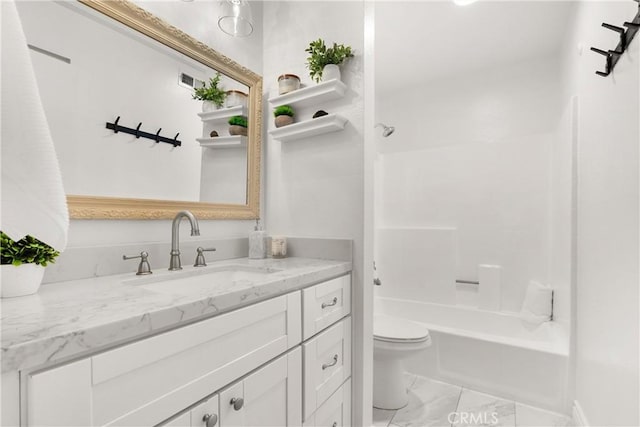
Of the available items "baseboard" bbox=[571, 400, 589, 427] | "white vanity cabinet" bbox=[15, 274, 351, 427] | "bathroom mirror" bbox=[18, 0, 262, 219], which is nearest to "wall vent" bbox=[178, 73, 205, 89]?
"bathroom mirror" bbox=[18, 0, 262, 219]

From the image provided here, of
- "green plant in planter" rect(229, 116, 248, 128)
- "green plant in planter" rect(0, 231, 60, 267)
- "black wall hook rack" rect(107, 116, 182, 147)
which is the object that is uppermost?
"green plant in planter" rect(229, 116, 248, 128)

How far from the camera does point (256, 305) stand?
3.19 feet

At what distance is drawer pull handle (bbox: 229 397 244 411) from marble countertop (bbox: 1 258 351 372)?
0.83 feet

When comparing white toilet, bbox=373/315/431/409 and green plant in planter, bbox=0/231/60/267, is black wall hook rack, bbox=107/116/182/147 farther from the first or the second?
white toilet, bbox=373/315/431/409

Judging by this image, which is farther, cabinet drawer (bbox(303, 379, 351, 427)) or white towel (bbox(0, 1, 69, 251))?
cabinet drawer (bbox(303, 379, 351, 427))

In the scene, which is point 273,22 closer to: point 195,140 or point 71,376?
point 195,140

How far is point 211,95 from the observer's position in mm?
1571

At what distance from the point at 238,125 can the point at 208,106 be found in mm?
188

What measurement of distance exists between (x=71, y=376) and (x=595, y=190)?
195cm

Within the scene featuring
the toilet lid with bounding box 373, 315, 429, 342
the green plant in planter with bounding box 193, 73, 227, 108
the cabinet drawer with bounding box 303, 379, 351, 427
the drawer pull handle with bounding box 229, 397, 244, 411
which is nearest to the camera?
the drawer pull handle with bounding box 229, 397, 244, 411

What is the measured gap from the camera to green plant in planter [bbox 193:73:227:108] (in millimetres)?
1517

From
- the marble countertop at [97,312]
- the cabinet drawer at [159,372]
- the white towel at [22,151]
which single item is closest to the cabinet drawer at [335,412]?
the cabinet drawer at [159,372]

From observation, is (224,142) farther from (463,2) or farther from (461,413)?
(461,413)

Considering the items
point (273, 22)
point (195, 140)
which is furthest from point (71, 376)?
point (273, 22)
